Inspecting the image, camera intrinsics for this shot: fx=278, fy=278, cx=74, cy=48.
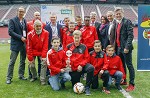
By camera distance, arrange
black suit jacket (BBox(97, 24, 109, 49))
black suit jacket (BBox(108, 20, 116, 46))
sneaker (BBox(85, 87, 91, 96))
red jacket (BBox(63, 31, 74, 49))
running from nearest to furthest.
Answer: sneaker (BBox(85, 87, 91, 96))
black suit jacket (BBox(108, 20, 116, 46))
red jacket (BBox(63, 31, 74, 49))
black suit jacket (BBox(97, 24, 109, 49))

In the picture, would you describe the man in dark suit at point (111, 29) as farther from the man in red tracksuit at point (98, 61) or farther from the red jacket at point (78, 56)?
the red jacket at point (78, 56)

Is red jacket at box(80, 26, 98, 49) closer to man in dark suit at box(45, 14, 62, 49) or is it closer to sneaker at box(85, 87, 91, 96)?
man in dark suit at box(45, 14, 62, 49)

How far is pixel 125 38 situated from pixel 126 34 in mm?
107

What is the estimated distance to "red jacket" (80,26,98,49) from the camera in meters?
7.77

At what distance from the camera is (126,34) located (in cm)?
715

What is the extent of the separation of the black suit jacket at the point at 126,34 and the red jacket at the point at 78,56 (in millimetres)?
995

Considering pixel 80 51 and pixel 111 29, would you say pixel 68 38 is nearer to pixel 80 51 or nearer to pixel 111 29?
pixel 80 51

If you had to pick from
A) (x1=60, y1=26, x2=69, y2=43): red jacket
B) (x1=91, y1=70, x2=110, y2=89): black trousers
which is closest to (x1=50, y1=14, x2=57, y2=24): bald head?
(x1=60, y1=26, x2=69, y2=43): red jacket

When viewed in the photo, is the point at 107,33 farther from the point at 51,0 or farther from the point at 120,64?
the point at 51,0

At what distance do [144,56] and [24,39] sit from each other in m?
4.41

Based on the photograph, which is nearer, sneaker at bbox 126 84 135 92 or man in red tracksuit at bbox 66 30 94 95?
man in red tracksuit at bbox 66 30 94 95

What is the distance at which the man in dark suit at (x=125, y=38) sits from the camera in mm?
6949

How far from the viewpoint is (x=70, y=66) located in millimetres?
7062

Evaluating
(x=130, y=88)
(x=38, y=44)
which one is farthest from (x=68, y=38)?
(x=130, y=88)
